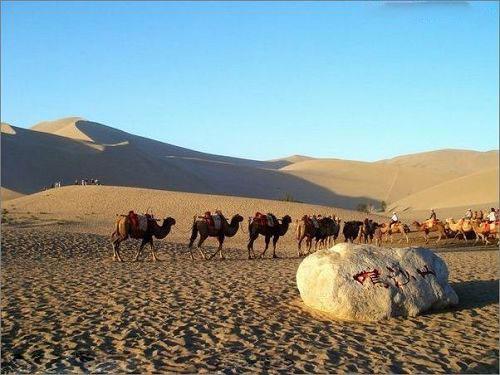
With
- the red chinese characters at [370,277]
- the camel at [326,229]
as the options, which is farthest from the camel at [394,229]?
the red chinese characters at [370,277]

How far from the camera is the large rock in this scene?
30.6ft

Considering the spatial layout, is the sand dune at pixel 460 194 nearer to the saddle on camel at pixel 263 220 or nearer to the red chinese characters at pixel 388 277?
the saddle on camel at pixel 263 220

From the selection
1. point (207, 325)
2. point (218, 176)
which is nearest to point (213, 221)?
point (207, 325)

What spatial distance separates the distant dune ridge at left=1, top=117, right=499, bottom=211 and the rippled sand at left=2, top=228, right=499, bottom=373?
132ft

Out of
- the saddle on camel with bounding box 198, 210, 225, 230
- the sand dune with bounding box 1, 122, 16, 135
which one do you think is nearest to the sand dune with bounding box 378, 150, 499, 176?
the sand dune with bounding box 1, 122, 16, 135

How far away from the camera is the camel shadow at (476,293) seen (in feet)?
35.3

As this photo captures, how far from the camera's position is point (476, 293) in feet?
38.8

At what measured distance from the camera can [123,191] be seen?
130 feet

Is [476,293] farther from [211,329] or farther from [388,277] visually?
[211,329]

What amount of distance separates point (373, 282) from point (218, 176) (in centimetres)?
7744

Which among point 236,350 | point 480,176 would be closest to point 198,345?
point 236,350

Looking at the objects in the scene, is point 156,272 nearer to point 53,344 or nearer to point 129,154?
point 53,344

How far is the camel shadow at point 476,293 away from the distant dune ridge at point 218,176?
43075mm

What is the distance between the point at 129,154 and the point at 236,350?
236ft
